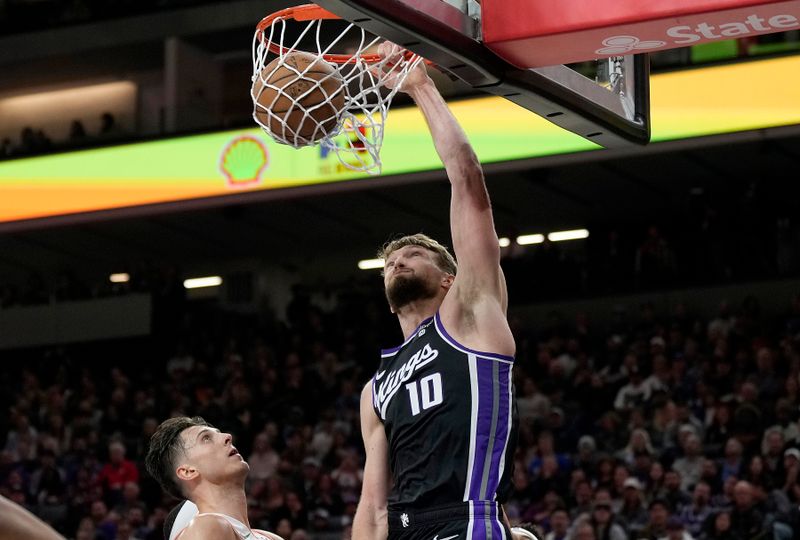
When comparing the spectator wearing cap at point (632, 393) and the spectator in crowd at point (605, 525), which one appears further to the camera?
the spectator wearing cap at point (632, 393)

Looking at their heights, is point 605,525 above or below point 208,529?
below

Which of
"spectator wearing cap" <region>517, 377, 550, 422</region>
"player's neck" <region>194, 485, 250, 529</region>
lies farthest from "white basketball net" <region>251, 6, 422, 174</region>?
"spectator wearing cap" <region>517, 377, 550, 422</region>

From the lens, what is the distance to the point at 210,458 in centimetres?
418

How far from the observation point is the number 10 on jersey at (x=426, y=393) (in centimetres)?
368

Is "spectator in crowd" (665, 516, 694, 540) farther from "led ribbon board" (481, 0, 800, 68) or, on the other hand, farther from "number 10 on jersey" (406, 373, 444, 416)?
"led ribbon board" (481, 0, 800, 68)

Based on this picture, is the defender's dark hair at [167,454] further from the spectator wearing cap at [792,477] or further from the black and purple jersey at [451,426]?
the spectator wearing cap at [792,477]

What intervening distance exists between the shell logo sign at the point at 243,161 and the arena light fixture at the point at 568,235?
228 inches

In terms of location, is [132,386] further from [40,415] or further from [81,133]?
[81,133]

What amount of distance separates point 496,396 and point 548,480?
25.4ft

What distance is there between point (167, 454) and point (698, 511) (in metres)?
6.71

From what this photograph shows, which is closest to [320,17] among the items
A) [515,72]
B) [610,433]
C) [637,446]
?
[515,72]

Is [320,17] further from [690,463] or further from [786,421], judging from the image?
[786,421]

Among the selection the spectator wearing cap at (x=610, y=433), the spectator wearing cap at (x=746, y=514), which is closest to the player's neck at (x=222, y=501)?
the spectator wearing cap at (x=746, y=514)

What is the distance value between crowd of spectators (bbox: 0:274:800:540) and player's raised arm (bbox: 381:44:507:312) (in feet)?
20.7
